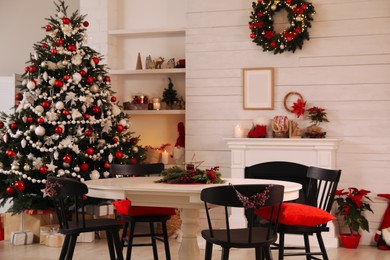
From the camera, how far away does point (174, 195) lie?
372 cm

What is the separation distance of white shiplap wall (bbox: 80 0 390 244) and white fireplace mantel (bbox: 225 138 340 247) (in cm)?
29

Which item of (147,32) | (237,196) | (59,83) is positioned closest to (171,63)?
(147,32)

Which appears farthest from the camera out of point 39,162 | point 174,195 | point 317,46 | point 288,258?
point 317,46

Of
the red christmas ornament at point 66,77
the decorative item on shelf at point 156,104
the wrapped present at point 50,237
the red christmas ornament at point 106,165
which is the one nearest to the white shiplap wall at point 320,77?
the decorative item on shelf at point 156,104

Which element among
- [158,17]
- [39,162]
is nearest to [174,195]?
[39,162]

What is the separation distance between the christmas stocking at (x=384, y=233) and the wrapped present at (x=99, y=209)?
109 inches

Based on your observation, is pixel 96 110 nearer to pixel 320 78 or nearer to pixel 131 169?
pixel 131 169

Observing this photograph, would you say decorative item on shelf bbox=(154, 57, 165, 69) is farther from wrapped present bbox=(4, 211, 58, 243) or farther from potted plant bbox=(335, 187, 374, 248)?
potted plant bbox=(335, 187, 374, 248)

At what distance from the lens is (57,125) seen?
6.21m

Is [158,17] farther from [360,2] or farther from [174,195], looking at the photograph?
[174,195]

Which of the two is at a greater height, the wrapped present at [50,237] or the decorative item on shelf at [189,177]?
the decorative item on shelf at [189,177]

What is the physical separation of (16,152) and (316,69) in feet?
10.5

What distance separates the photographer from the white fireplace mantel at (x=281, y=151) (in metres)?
6.34

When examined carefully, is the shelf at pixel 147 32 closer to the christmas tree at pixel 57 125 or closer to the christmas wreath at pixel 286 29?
the christmas tree at pixel 57 125
